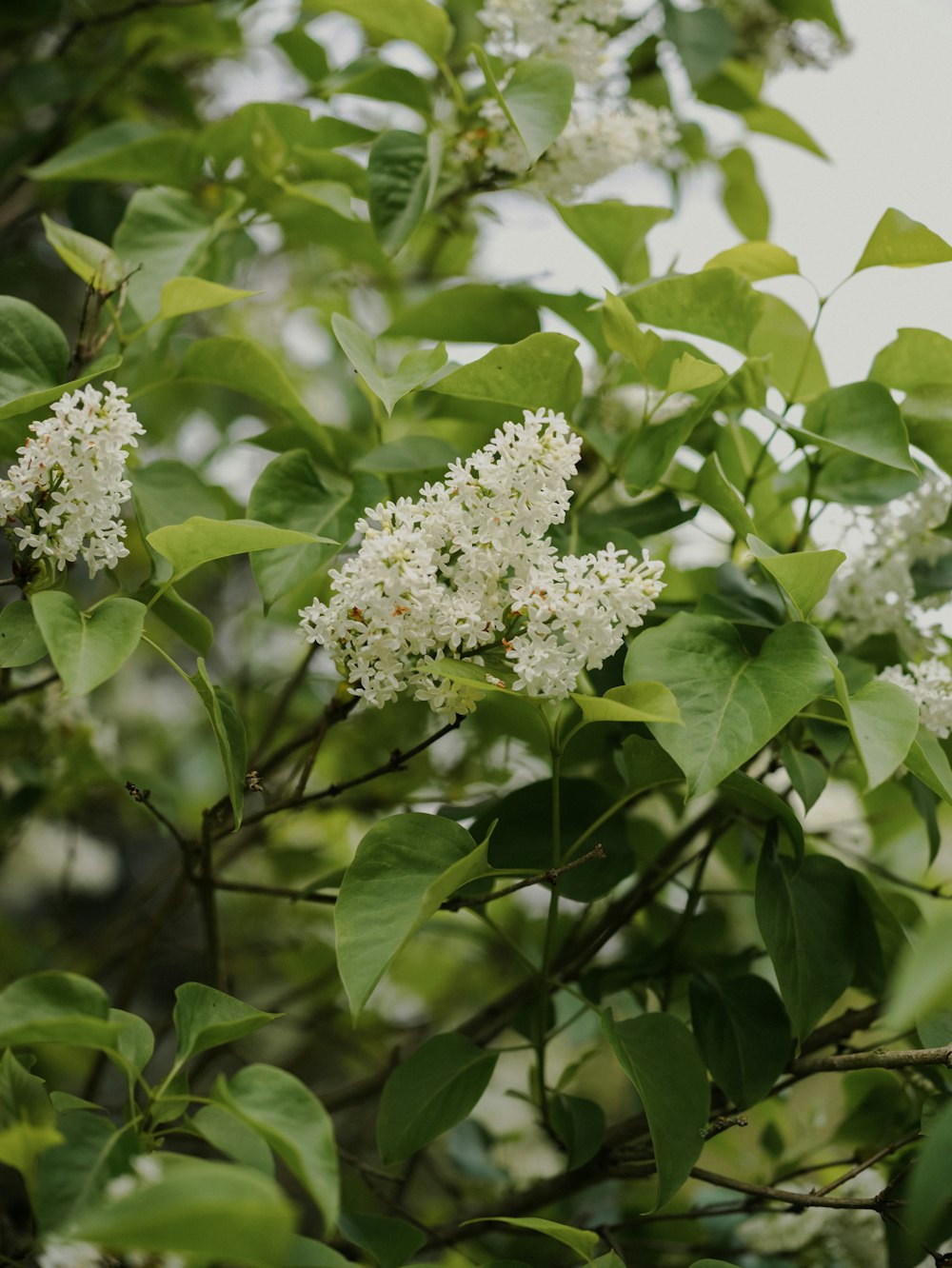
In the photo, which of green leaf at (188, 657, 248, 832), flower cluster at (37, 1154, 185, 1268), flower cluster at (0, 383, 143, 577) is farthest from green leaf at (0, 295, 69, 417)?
flower cluster at (37, 1154, 185, 1268)

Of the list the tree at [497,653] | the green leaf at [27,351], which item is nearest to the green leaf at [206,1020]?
the tree at [497,653]

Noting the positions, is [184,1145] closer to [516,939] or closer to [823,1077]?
[516,939]

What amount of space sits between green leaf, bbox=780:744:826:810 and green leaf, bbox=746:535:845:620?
3.5 inches

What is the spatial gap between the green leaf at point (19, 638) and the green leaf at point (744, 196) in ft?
2.82

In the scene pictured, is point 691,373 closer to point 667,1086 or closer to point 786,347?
point 786,347

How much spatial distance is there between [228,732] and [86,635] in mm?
92

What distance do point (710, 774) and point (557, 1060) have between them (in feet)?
3.58

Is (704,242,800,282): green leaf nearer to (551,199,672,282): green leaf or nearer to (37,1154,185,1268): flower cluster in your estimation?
(551,199,672,282): green leaf

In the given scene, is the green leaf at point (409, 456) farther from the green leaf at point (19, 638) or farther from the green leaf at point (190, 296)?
the green leaf at point (19, 638)

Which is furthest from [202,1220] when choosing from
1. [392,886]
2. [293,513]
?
[293,513]

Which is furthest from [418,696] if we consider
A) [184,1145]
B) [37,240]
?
[37,240]

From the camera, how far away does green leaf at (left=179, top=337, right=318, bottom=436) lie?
0.69m

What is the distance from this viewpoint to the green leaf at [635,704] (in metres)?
0.48

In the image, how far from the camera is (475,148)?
0.83 meters
